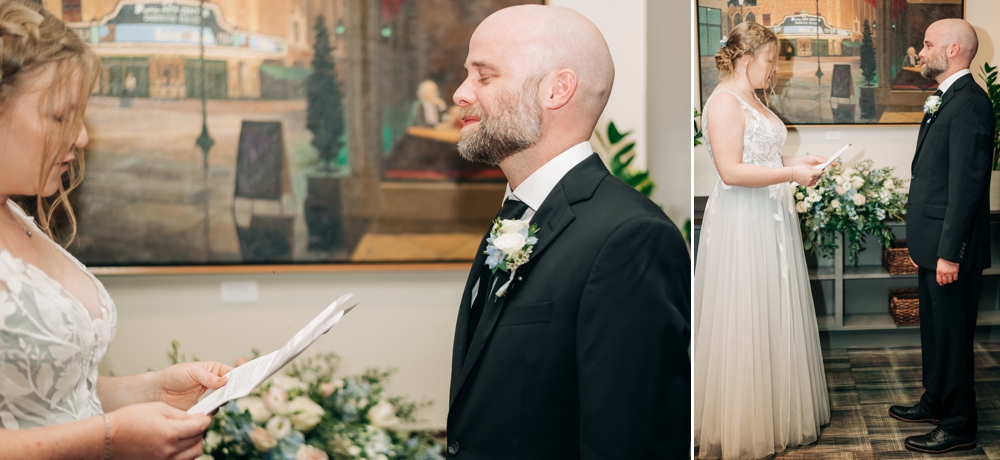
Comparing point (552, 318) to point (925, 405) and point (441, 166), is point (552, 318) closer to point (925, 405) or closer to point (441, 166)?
point (925, 405)

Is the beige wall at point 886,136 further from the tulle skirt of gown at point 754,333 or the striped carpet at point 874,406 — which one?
the striped carpet at point 874,406

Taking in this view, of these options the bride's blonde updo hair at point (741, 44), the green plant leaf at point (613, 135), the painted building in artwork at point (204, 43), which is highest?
the painted building in artwork at point (204, 43)

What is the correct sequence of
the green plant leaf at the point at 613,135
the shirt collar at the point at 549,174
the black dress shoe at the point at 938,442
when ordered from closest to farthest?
the black dress shoe at the point at 938,442 → the shirt collar at the point at 549,174 → the green plant leaf at the point at 613,135

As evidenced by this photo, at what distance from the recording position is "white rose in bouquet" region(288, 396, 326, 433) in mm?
1085

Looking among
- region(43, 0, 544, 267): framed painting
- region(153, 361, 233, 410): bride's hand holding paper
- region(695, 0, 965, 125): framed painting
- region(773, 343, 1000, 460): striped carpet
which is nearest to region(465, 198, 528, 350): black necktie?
region(153, 361, 233, 410): bride's hand holding paper

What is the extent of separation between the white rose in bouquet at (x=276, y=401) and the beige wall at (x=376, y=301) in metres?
1.81

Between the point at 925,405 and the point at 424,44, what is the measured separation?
85.2 inches

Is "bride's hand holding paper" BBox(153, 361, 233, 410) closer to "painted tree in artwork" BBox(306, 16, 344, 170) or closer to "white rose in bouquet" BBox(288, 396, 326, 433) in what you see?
"white rose in bouquet" BBox(288, 396, 326, 433)

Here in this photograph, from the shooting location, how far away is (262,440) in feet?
3.43

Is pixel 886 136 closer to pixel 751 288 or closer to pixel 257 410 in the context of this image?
pixel 751 288

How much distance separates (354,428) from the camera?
3.69 ft

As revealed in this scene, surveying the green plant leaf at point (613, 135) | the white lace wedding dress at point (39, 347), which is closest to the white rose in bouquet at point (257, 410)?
the white lace wedding dress at point (39, 347)

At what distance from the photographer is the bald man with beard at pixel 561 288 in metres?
1.05

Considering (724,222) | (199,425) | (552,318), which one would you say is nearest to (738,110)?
(724,222)
